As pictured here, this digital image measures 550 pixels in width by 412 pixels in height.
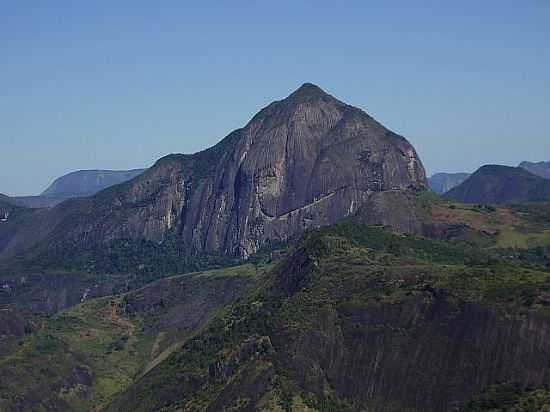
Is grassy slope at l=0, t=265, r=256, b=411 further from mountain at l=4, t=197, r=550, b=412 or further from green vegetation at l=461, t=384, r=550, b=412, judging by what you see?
green vegetation at l=461, t=384, r=550, b=412

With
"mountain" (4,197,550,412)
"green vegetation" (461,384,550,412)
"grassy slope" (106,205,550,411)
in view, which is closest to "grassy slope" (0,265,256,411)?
"mountain" (4,197,550,412)

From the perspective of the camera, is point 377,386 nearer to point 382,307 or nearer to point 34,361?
point 382,307

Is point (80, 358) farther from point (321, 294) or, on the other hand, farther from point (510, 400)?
point (510, 400)

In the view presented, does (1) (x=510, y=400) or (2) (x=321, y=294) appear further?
(2) (x=321, y=294)

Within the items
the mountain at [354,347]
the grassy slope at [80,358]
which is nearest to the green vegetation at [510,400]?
the mountain at [354,347]

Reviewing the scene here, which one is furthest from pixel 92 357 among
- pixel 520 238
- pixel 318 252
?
pixel 520 238

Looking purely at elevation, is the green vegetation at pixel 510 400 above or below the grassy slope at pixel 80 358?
above

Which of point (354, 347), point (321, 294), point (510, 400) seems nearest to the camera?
point (510, 400)

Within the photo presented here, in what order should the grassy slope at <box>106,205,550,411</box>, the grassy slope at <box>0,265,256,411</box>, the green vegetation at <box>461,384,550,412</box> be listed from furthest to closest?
the grassy slope at <box>0,265,256,411</box> < the grassy slope at <box>106,205,550,411</box> < the green vegetation at <box>461,384,550,412</box>

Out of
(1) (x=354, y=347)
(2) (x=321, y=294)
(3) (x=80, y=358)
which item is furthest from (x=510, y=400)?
(3) (x=80, y=358)

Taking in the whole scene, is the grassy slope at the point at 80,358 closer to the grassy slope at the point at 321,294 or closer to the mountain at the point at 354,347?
the mountain at the point at 354,347

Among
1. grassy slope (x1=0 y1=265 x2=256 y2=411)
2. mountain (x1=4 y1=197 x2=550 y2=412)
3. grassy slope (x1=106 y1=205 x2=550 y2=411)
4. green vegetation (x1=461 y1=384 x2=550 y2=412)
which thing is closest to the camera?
green vegetation (x1=461 y1=384 x2=550 y2=412)
